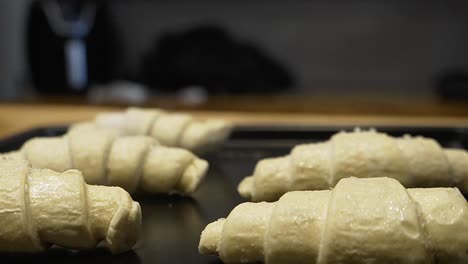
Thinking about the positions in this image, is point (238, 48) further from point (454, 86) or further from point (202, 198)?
point (202, 198)

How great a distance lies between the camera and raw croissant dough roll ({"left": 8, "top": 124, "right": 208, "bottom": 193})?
1.02 metres

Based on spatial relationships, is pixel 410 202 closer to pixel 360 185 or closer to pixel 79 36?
pixel 360 185

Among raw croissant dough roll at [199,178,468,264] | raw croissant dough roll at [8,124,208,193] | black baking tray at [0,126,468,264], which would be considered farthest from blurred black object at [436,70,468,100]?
raw croissant dough roll at [199,178,468,264]

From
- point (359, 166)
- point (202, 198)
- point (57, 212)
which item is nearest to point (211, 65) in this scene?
point (202, 198)

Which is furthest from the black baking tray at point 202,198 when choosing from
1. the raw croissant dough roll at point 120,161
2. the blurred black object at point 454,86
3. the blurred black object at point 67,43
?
the blurred black object at point 67,43

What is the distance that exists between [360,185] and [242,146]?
0.78 metres

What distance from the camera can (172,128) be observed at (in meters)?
1.32

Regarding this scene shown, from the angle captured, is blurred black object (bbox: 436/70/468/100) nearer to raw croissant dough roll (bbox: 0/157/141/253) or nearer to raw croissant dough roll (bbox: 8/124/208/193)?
raw croissant dough roll (bbox: 8/124/208/193)

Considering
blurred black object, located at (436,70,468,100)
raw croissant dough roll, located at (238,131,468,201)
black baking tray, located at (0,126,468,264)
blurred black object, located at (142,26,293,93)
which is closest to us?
black baking tray, located at (0,126,468,264)

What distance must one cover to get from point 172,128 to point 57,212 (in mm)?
608

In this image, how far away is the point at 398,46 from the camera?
352 centimetres

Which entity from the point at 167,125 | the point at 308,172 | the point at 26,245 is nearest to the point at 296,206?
the point at 308,172

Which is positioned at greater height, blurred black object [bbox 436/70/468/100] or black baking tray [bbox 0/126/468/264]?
black baking tray [bbox 0/126/468/264]

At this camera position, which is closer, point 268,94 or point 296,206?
point 296,206
